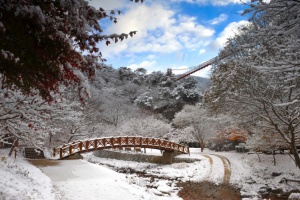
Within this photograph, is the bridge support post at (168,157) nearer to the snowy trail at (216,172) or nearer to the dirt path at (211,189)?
the snowy trail at (216,172)

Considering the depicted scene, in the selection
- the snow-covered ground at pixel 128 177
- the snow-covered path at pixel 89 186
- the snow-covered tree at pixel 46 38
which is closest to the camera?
the snow-covered tree at pixel 46 38

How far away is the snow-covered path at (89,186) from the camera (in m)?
8.57

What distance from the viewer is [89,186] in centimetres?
966

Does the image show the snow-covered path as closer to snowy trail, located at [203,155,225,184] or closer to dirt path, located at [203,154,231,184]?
snowy trail, located at [203,155,225,184]

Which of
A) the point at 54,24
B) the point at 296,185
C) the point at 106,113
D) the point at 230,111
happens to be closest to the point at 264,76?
the point at 230,111

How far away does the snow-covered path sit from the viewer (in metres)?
8.57

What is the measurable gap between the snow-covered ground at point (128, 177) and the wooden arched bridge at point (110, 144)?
2051mm

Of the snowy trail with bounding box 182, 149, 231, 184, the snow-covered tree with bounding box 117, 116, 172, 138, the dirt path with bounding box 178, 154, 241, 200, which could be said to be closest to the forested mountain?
the snow-covered tree with bounding box 117, 116, 172, 138

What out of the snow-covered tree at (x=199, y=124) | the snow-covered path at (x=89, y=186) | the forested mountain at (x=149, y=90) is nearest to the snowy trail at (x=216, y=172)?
the snow-covered path at (x=89, y=186)

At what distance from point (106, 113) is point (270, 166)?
88.2ft

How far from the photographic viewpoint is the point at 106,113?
37344mm

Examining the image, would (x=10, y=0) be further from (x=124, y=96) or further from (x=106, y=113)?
(x=124, y=96)

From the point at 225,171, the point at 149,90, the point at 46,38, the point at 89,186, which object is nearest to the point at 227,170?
the point at 225,171

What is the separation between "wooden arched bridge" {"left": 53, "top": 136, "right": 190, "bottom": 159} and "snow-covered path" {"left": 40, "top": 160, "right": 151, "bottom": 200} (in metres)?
6.15
